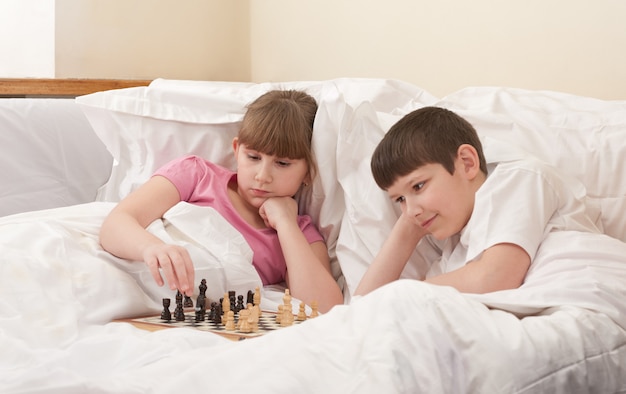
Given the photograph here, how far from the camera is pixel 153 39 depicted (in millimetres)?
3168

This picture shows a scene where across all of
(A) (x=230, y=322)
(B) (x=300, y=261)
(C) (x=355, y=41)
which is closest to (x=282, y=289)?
(B) (x=300, y=261)

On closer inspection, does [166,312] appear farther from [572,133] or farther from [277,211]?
[572,133]

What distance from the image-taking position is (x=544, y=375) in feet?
3.15

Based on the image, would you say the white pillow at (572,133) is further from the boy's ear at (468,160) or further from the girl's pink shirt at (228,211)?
the girl's pink shirt at (228,211)

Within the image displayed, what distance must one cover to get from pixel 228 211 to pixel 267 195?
95 millimetres

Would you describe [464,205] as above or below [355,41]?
below

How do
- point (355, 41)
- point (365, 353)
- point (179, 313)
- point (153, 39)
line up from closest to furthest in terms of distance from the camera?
1. point (365, 353)
2. point (179, 313)
3. point (355, 41)
4. point (153, 39)

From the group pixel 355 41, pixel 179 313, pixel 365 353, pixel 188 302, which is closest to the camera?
pixel 365 353

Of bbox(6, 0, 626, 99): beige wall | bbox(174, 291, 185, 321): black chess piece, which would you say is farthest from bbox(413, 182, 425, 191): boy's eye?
bbox(6, 0, 626, 99): beige wall

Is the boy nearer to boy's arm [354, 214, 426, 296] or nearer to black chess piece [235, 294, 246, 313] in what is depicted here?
boy's arm [354, 214, 426, 296]

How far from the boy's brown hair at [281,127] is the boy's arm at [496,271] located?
561 mm

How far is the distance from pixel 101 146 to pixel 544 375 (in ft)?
5.47

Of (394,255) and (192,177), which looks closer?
(394,255)

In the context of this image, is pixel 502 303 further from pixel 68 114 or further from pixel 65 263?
pixel 68 114
